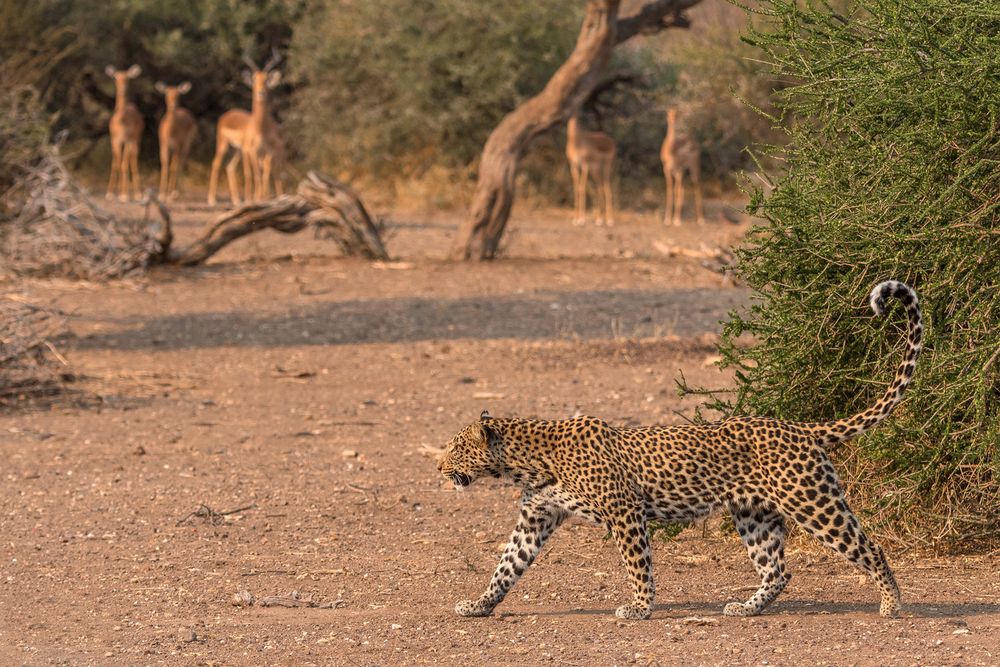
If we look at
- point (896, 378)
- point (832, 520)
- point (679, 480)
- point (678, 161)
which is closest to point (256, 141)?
point (678, 161)

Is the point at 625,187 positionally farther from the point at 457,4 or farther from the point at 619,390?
the point at 619,390

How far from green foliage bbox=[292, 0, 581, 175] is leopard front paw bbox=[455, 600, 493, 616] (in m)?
19.6

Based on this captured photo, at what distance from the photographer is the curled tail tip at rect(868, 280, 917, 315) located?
19.5ft

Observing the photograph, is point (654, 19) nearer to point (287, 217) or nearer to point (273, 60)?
point (287, 217)

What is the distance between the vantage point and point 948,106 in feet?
23.0

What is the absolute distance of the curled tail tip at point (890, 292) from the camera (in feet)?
19.5

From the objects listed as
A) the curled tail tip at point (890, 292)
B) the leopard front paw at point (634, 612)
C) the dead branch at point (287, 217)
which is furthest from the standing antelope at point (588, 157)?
the curled tail tip at point (890, 292)

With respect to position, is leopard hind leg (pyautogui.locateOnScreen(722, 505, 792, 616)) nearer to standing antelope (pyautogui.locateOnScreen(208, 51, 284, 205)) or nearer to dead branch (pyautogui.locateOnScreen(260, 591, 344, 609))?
dead branch (pyautogui.locateOnScreen(260, 591, 344, 609))

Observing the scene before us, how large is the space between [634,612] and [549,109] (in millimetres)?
13150

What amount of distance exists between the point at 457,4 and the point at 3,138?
43.8ft

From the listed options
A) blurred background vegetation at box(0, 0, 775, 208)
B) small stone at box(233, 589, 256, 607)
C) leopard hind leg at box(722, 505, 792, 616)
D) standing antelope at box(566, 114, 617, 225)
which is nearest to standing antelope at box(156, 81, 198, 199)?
blurred background vegetation at box(0, 0, 775, 208)

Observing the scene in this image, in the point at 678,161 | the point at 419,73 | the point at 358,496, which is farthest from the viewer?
the point at 419,73

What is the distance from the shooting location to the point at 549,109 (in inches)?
748

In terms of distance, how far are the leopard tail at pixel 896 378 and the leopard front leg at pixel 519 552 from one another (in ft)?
3.87
